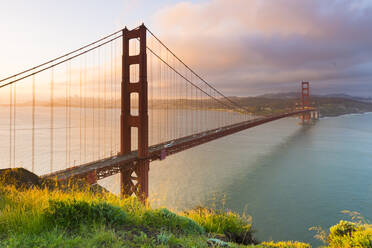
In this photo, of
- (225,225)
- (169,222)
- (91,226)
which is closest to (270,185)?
(225,225)

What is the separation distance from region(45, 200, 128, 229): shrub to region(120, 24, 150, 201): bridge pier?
1102 cm

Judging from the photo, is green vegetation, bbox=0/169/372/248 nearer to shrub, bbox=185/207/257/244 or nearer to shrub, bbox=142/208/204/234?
shrub, bbox=142/208/204/234

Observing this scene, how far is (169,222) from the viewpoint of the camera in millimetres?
4164

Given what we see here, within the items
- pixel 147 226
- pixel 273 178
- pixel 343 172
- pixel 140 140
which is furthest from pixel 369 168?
pixel 147 226

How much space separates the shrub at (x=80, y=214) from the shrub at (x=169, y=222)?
48 cm

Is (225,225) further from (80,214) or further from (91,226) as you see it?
(80,214)

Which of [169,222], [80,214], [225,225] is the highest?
[80,214]

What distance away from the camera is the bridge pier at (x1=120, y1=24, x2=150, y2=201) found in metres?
15.6

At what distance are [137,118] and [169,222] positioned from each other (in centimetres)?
1323

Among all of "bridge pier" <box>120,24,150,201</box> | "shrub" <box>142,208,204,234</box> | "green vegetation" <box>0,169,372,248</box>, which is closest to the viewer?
"green vegetation" <box>0,169,372,248</box>

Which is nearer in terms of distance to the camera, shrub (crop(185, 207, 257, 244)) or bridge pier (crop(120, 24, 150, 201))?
shrub (crop(185, 207, 257, 244))

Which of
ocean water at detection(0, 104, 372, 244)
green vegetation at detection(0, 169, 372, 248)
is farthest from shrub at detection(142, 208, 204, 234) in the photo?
ocean water at detection(0, 104, 372, 244)

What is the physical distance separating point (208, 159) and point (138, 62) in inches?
843

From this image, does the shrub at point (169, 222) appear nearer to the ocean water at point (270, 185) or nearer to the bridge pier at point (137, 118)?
the ocean water at point (270, 185)
